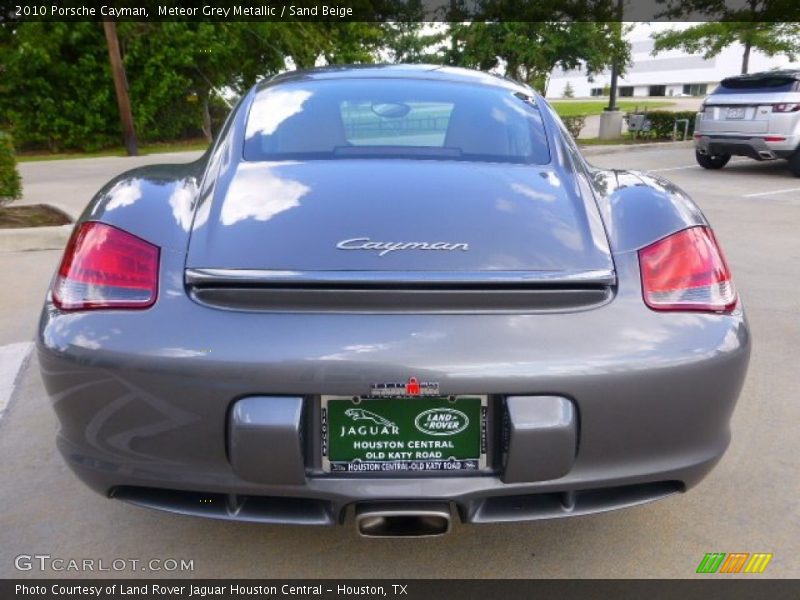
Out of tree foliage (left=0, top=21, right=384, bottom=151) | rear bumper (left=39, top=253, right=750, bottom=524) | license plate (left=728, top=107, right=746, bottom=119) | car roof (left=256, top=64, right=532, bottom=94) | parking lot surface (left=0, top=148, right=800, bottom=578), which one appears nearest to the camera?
rear bumper (left=39, top=253, right=750, bottom=524)

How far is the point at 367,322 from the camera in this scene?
164cm

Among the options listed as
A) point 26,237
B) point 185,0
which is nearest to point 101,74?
point 185,0

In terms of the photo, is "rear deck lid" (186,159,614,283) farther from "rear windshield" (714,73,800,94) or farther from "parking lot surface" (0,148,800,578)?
"rear windshield" (714,73,800,94)

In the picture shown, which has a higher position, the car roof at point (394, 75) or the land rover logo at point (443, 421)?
the car roof at point (394, 75)

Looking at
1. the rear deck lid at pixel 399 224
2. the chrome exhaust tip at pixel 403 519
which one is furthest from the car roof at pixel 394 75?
the chrome exhaust tip at pixel 403 519

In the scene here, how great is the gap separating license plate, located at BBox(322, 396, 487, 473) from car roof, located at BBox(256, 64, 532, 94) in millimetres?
1562

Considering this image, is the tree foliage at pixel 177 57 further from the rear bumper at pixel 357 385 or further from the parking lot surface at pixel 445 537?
the rear bumper at pixel 357 385

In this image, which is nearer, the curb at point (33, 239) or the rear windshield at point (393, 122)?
the rear windshield at point (393, 122)

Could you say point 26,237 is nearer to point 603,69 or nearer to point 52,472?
point 52,472

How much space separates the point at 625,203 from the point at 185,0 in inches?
792

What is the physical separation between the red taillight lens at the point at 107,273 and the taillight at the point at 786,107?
37.4 ft

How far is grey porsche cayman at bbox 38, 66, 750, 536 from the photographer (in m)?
1.61

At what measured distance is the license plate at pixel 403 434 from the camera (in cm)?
164

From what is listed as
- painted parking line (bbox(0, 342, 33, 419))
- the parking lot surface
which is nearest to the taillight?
the parking lot surface
